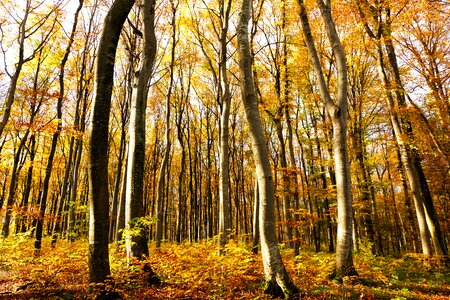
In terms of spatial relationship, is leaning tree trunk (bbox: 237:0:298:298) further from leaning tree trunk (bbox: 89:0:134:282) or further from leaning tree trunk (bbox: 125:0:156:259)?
leaning tree trunk (bbox: 125:0:156:259)

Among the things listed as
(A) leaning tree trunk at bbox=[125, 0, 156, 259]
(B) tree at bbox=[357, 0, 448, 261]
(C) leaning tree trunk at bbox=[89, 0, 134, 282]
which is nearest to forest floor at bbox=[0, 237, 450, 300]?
(C) leaning tree trunk at bbox=[89, 0, 134, 282]

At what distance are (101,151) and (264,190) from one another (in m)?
3.05

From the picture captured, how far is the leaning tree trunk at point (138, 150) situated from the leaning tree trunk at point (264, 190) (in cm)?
271

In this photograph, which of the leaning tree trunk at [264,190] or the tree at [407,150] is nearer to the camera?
the leaning tree trunk at [264,190]

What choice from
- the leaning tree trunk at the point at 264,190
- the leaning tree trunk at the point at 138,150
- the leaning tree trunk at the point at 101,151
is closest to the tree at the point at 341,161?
the leaning tree trunk at the point at 264,190

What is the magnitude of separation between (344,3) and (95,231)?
13773 mm

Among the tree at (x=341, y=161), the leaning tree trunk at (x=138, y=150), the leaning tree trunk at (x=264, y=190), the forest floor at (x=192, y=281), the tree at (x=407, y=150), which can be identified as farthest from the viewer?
the tree at (x=407, y=150)

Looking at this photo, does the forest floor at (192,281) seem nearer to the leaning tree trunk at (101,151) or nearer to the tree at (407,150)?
the leaning tree trunk at (101,151)

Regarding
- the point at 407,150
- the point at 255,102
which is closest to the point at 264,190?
the point at 255,102

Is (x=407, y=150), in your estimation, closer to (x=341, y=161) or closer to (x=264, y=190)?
(x=341, y=161)

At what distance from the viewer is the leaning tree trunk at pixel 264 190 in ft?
15.8

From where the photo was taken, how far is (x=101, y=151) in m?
4.49

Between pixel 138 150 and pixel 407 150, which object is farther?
pixel 407 150

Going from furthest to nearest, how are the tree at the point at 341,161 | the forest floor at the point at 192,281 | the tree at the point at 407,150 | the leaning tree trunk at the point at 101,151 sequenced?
the tree at the point at 407,150, the tree at the point at 341,161, the forest floor at the point at 192,281, the leaning tree trunk at the point at 101,151
